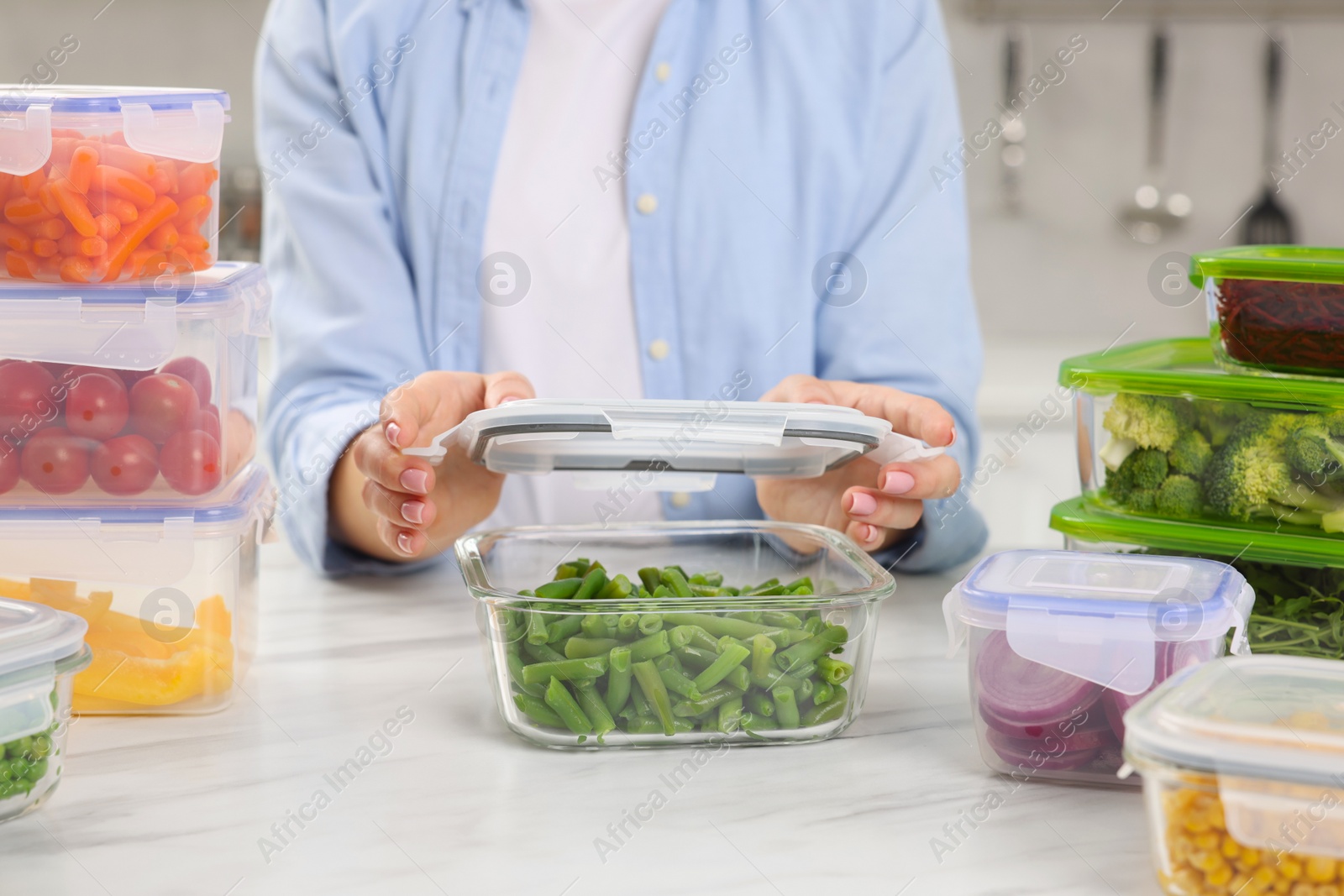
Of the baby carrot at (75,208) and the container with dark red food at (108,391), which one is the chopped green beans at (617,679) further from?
the baby carrot at (75,208)

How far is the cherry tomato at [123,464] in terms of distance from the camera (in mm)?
785

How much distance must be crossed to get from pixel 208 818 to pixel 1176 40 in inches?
106

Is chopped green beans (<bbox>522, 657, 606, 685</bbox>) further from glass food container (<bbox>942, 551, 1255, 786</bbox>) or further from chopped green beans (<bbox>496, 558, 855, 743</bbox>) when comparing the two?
glass food container (<bbox>942, 551, 1255, 786</bbox>)

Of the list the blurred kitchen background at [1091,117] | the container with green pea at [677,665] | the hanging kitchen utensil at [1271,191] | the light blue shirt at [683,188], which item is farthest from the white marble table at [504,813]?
the hanging kitchen utensil at [1271,191]

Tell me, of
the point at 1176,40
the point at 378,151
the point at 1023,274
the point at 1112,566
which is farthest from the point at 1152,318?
the point at 1112,566

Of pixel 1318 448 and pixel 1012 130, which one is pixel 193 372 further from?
pixel 1012 130

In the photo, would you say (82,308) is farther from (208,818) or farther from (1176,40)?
(1176,40)

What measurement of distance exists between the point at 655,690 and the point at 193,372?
375mm

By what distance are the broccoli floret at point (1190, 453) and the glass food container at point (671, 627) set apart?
0.16 metres

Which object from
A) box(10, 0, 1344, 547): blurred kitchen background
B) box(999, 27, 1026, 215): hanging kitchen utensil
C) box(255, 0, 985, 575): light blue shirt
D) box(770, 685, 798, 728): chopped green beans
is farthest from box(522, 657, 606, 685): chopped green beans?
box(999, 27, 1026, 215): hanging kitchen utensil

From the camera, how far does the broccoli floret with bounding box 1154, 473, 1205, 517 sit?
824mm

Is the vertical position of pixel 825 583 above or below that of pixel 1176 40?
below

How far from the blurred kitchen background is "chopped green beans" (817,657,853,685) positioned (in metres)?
2.01

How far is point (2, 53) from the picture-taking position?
106 inches
